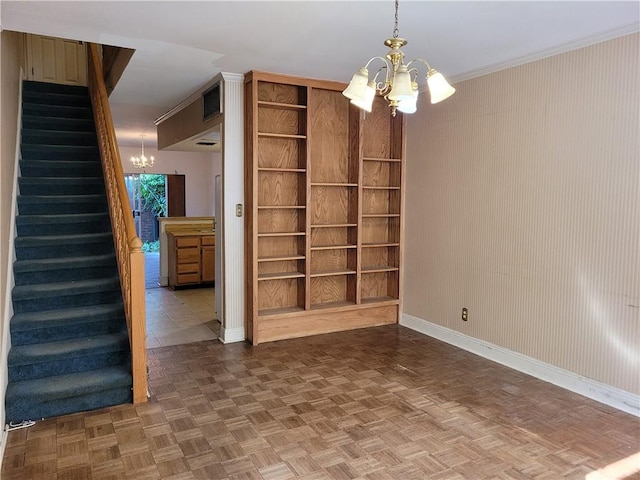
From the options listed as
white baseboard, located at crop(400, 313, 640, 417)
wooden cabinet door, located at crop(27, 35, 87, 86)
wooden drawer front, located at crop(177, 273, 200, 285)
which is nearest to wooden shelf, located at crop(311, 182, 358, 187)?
white baseboard, located at crop(400, 313, 640, 417)

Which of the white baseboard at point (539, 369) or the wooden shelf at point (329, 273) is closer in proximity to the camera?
the white baseboard at point (539, 369)

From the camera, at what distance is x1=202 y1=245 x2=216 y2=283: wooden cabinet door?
7059mm

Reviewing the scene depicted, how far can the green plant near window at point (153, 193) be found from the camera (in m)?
11.7

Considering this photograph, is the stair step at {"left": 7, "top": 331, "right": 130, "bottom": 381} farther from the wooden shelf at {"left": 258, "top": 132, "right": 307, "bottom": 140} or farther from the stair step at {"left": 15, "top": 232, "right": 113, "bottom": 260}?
the wooden shelf at {"left": 258, "top": 132, "right": 307, "bottom": 140}

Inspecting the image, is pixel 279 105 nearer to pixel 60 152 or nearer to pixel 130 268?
pixel 130 268

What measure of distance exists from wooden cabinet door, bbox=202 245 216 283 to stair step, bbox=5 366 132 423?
12.6ft

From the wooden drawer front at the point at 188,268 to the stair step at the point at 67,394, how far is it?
372cm

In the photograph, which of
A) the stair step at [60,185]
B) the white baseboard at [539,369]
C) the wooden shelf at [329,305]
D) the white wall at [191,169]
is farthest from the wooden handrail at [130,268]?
the white wall at [191,169]

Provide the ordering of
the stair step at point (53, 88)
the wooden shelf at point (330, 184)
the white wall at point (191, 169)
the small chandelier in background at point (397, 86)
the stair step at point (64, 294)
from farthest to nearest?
the white wall at point (191, 169)
the stair step at point (53, 88)
the wooden shelf at point (330, 184)
the stair step at point (64, 294)
the small chandelier in background at point (397, 86)

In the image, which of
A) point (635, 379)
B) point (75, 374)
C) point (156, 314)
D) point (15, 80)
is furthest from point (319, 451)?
point (15, 80)

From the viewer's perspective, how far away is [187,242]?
6926mm

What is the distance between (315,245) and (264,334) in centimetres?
103

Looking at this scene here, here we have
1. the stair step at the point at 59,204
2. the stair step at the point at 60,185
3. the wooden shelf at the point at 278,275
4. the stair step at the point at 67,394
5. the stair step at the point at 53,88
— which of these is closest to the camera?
the stair step at the point at 67,394

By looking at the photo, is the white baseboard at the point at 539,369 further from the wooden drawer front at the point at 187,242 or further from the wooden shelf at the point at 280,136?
the wooden drawer front at the point at 187,242
